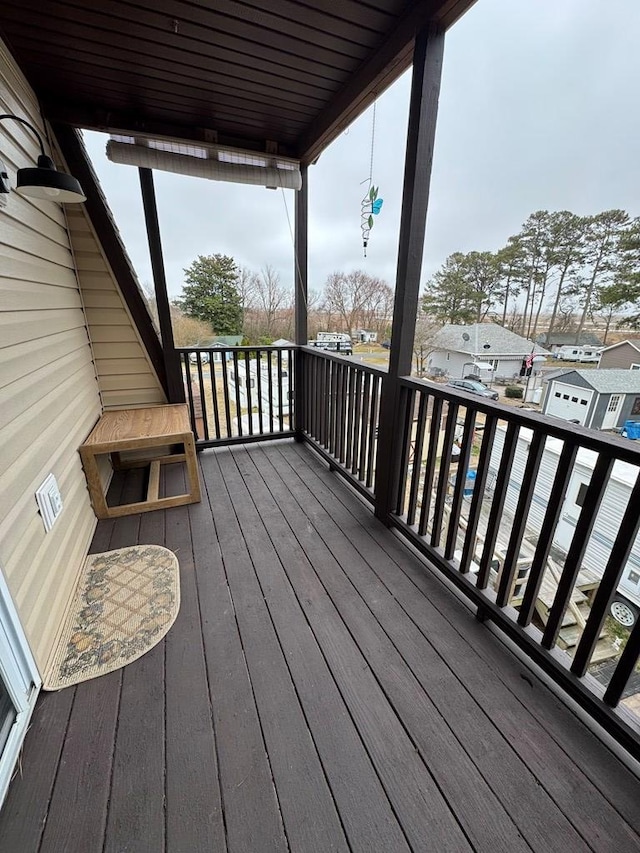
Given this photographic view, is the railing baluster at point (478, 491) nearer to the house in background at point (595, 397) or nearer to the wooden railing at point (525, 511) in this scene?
the wooden railing at point (525, 511)

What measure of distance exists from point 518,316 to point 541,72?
64 cm

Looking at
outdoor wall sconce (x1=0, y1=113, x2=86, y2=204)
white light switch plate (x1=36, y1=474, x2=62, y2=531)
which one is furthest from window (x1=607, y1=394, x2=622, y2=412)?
outdoor wall sconce (x1=0, y1=113, x2=86, y2=204)

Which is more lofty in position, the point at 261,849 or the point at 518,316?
the point at 518,316

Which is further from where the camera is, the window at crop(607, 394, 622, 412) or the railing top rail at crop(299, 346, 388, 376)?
the railing top rail at crop(299, 346, 388, 376)

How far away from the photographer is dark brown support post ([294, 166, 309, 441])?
9.97 feet

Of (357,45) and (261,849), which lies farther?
(357,45)

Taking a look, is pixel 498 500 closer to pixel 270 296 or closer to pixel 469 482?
pixel 469 482

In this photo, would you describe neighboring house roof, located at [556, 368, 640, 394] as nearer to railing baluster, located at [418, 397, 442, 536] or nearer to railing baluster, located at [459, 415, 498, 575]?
railing baluster, located at [459, 415, 498, 575]

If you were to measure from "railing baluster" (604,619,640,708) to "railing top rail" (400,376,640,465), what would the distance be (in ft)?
1.68

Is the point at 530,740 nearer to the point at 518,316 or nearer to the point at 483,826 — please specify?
the point at 483,826

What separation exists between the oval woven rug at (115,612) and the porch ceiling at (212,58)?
2.64 m

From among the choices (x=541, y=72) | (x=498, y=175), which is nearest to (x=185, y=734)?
(x=498, y=175)

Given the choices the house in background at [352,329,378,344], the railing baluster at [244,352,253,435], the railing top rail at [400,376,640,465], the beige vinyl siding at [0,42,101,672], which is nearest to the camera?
the railing top rail at [400,376,640,465]

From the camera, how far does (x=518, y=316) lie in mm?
1098
